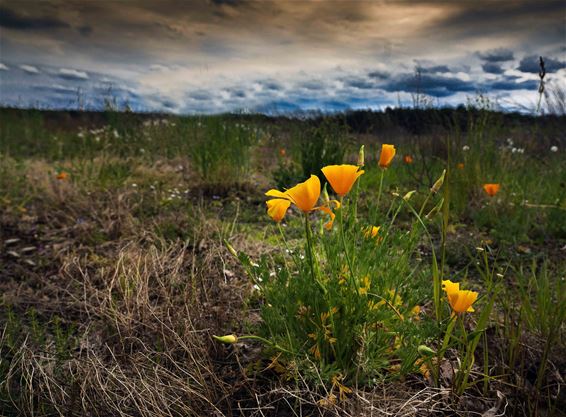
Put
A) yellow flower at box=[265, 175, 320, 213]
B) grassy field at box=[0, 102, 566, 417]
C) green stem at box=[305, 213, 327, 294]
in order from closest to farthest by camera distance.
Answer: yellow flower at box=[265, 175, 320, 213] → green stem at box=[305, 213, 327, 294] → grassy field at box=[0, 102, 566, 417]

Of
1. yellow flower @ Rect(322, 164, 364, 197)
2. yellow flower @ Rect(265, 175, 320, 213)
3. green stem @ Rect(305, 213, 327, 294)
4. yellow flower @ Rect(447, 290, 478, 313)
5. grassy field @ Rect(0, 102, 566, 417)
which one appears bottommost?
grassy field @ Rect(0, 102, 566, 417)

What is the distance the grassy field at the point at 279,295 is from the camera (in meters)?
1.67

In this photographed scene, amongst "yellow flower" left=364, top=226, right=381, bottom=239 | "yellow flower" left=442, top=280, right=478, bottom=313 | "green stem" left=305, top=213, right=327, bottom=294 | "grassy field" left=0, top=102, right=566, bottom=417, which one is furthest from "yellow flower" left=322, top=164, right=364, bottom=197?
"yellow flower" left=442, top=280, right=478, bottom=313

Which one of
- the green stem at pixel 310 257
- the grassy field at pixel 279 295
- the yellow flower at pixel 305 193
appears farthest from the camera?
the grassy field at pixel 279 295

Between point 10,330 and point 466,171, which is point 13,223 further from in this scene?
point 466,171

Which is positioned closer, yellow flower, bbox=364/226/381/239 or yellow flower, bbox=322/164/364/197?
yellow flower, bbox=322/164/364/197

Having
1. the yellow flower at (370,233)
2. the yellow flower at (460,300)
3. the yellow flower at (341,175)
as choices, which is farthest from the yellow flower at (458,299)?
the yellow flower at (341,175)

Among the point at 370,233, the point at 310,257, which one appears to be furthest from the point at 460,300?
the point at 310,257

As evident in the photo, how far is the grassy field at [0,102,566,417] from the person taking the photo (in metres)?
1.67

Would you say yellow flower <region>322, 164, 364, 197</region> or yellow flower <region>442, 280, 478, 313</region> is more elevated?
yellow flower <region>322, 164, 364, 197</region>

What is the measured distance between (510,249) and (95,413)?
10.6 feet

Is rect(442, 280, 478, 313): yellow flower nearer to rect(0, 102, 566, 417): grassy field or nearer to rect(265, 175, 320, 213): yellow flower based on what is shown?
rect(0, 102, 566, 417): grassy field

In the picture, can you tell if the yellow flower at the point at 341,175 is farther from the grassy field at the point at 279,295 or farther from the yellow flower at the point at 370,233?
the yellow flower at the point at 370,233

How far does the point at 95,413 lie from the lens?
1746mm
